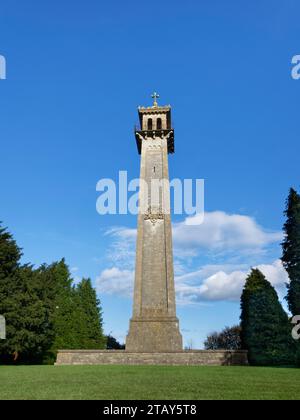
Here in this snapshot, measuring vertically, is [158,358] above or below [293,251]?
below

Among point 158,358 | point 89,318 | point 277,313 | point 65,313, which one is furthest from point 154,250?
point 89,318

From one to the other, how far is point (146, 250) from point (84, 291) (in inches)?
1047

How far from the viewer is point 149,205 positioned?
118 feet

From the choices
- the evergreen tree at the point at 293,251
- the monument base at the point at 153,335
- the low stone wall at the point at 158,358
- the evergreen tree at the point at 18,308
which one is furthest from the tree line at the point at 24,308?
the evergreen tree at the point at 293,251

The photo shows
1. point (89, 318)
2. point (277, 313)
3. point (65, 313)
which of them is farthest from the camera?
point (89, 318)

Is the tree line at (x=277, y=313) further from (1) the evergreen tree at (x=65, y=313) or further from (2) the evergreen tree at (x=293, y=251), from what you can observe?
(1) the evergreen tree at (x=65, y=313)

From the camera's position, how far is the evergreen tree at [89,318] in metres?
51.7

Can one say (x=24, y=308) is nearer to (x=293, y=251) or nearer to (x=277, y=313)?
(x=277, y=313)

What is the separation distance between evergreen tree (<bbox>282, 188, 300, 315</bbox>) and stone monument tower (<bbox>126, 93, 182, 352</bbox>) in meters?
9.55

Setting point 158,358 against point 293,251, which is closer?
point 158,358

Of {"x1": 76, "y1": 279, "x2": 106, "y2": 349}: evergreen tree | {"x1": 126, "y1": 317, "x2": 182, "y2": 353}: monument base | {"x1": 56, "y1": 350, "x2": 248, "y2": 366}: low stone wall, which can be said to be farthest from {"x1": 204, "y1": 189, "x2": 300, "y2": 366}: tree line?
{"x1": 76, "y1": 279, "x2": 106, "y2": 349}: evergreen tree

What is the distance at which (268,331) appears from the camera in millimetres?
30281

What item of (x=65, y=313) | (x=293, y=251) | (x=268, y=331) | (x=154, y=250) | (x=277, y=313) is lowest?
(x=268, y=331)

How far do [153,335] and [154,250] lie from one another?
7.51m
